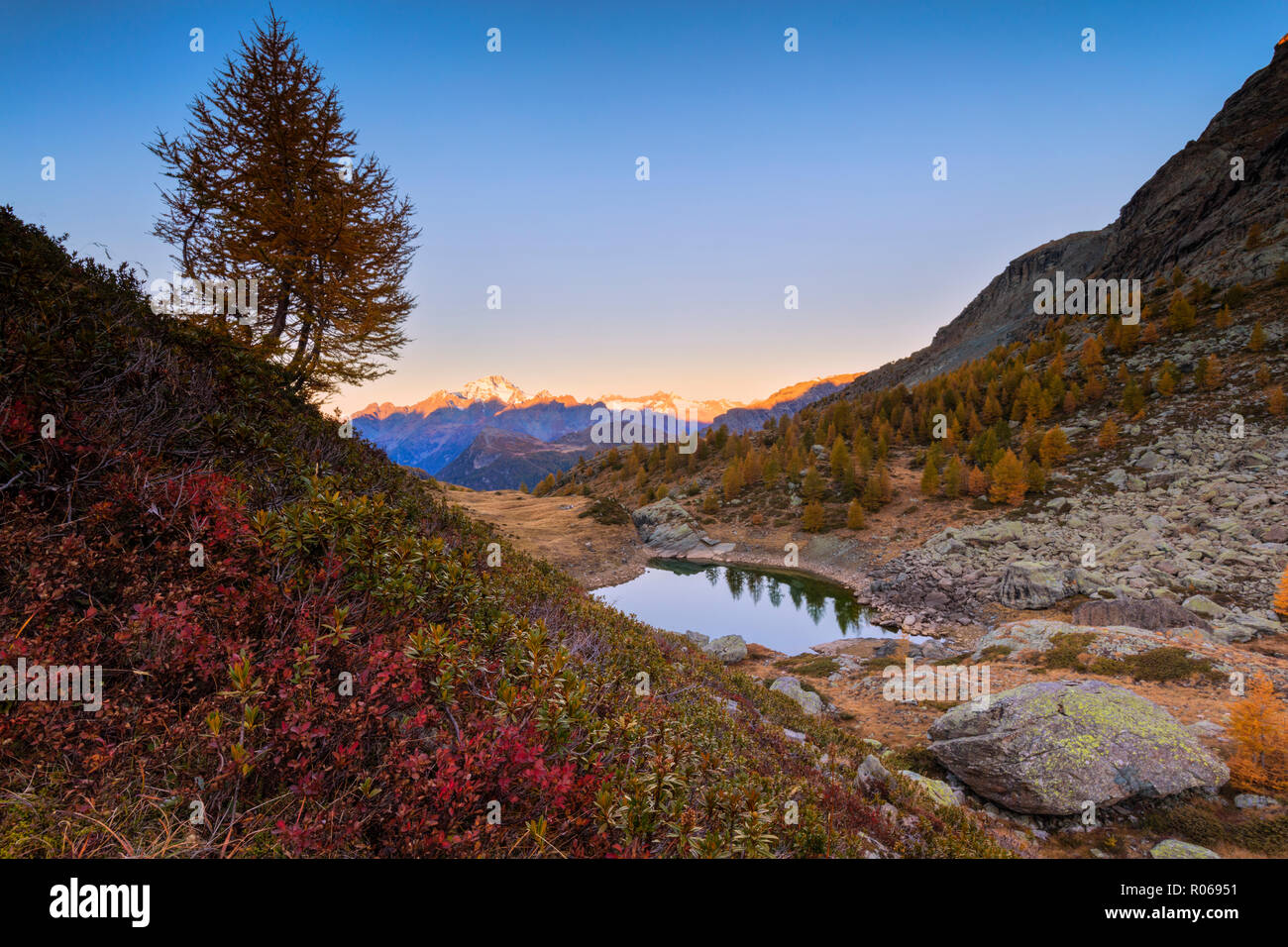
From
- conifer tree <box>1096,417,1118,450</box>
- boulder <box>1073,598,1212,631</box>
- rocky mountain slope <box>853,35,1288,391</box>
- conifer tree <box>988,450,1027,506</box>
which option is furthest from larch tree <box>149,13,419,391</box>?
rocky mountain slope <box>853,35,1288,391</box>

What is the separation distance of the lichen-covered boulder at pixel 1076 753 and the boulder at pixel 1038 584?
1844 cm

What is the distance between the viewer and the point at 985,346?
120250mm

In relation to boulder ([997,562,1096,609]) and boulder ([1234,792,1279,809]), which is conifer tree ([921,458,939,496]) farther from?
boulder ([1234,792,1279,809])

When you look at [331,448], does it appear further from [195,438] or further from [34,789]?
[34,789]

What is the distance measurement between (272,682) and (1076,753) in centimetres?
1309

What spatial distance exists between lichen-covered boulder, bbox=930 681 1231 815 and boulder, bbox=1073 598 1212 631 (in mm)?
13057

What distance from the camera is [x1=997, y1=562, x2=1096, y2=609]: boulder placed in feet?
79.6

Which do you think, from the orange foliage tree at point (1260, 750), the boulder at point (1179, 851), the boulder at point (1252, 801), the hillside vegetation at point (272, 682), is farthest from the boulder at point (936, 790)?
the orange foliage tree at point (1260, 750)

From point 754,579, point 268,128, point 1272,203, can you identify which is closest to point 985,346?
point 1272,203

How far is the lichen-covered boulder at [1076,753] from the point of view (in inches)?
324

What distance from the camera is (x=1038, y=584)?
24.9 metres

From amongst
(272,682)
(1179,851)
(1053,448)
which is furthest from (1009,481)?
(272,682)

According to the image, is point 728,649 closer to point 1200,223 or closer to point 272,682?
point 272,682

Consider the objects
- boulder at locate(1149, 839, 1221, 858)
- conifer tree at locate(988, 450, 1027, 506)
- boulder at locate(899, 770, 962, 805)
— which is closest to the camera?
→ boulder at locate(1149, 839, 1221, 858)
